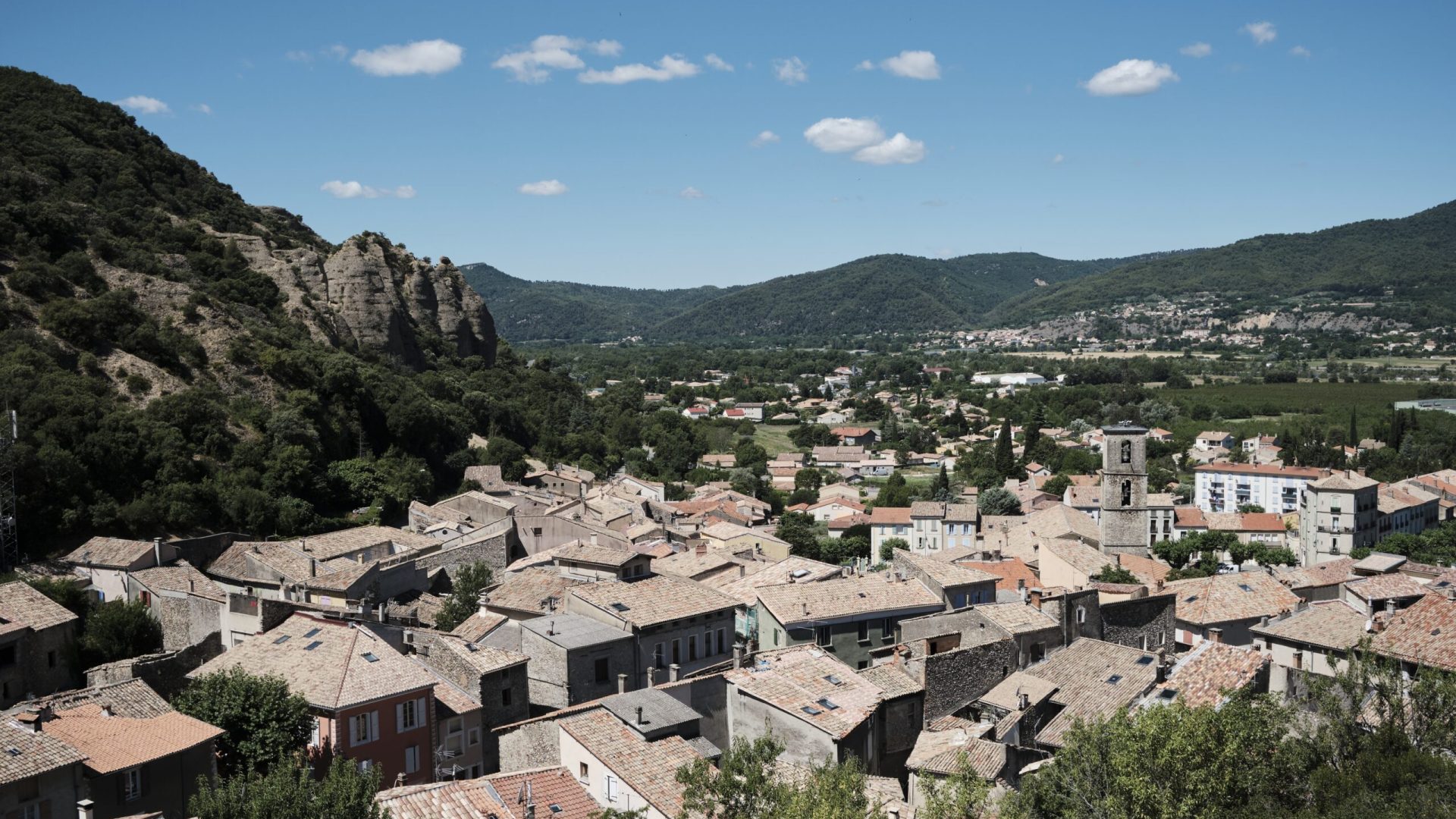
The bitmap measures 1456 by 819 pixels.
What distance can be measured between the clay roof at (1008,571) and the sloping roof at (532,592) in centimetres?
1308

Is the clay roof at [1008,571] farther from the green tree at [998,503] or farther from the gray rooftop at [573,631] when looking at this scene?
the green tree at [998,503]

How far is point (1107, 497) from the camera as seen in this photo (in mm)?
46625

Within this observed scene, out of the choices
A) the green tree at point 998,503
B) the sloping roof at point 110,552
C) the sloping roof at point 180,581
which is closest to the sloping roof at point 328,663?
the sloping roof at point 180,581

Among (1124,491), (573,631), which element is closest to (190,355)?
(573,631)

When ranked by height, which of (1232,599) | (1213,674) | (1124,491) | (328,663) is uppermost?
(328,663)

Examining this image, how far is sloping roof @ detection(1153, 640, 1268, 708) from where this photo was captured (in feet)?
75.0

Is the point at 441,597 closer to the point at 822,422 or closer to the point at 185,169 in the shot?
the point at 185,169

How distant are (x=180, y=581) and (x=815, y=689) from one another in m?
17.8

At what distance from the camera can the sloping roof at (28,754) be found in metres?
17.8

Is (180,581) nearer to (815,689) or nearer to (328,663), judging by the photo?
(328,663)

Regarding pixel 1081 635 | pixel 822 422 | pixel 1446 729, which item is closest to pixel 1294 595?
pixel 1081 635

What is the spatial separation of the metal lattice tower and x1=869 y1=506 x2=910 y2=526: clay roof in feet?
131

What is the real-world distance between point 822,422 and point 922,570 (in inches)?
4241

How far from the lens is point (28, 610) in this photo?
2708cm
